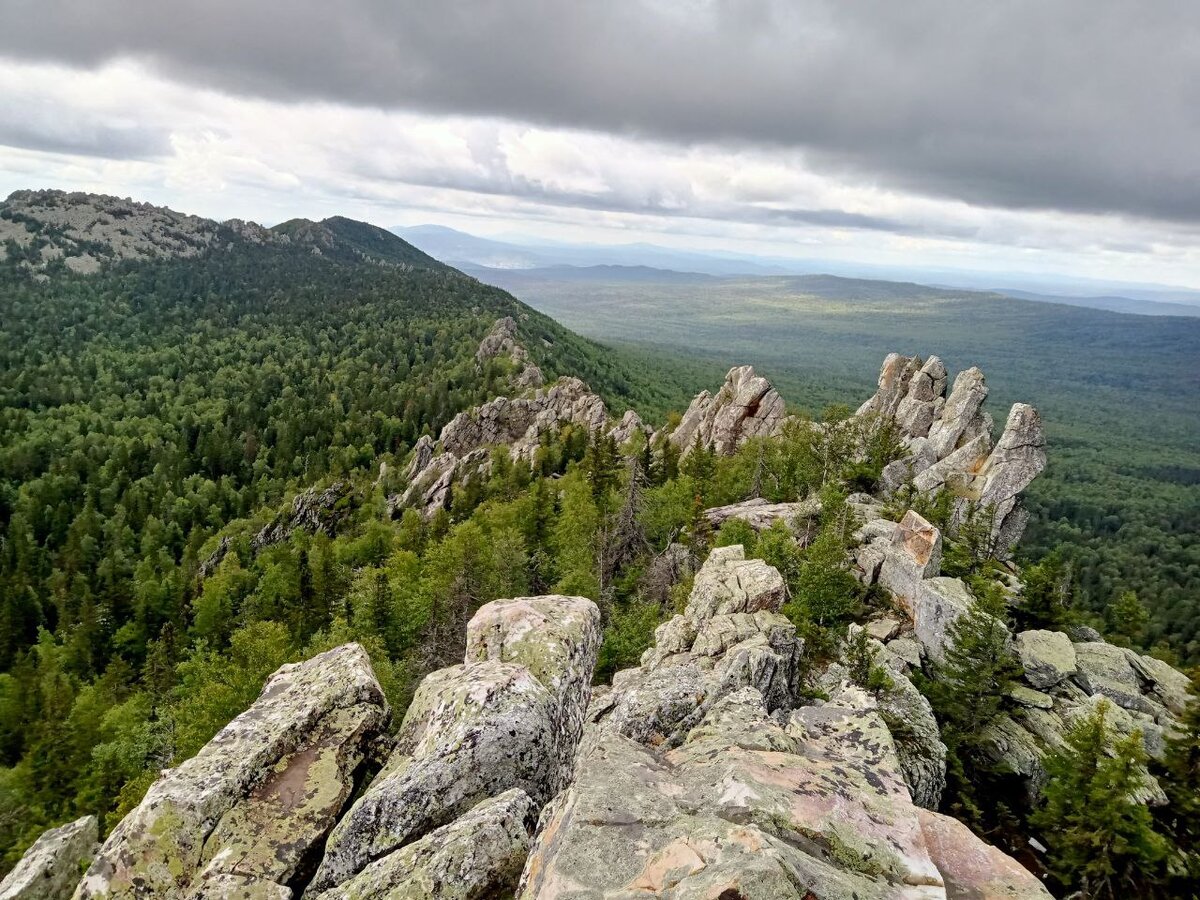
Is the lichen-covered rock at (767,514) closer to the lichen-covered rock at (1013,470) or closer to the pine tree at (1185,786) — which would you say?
the lichen-covered rock at (1013,470)

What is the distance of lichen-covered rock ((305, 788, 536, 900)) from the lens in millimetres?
13219

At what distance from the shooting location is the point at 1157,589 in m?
173

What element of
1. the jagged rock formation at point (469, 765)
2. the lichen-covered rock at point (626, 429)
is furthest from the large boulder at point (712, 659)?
the lichen-covered rock at point (626, 429)

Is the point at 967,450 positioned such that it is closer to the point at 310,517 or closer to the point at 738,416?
the point at 738,416

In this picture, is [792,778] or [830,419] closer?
[792,778]

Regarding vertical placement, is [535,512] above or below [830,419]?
below

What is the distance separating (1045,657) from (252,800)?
126 feet

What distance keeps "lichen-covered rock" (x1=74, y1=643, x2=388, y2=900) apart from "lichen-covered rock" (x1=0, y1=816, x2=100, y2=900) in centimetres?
1048

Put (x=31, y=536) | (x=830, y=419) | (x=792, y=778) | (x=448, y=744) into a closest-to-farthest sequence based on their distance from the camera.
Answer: (x=792, y=778) < (x=448, y=744) < (x=830, y=419) < (x=31, y=536)

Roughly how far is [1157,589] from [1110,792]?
7925 inches

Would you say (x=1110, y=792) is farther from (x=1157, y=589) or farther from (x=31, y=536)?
(x=1157, y=589)

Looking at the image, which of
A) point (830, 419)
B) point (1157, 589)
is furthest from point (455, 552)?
point (1157, 589)

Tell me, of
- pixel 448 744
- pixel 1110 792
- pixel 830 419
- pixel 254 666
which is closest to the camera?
pixel 448 744

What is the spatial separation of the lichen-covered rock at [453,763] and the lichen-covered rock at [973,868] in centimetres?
929
